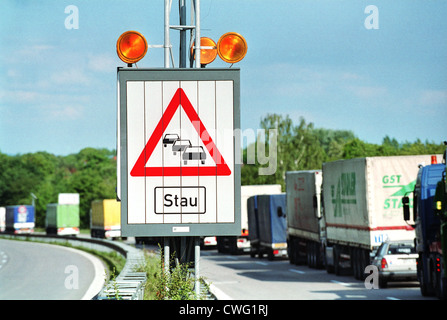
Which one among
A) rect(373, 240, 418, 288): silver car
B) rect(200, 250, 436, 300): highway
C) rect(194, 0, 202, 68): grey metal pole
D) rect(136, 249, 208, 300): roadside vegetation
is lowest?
rect(200, 250, 436, 300): highway

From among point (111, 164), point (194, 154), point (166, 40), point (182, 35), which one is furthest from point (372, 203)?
point (111, 164)

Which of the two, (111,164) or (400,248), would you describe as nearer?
(400,248)

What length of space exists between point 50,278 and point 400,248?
15.8 m

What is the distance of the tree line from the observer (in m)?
105

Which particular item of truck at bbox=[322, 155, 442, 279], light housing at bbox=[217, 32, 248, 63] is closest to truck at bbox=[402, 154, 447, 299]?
truck at bbox=[322, 155, 442, 279]

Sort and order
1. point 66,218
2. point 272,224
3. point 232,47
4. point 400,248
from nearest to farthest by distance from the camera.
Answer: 1. point 232,47
2. point 400,248
3. point 272,224
4. point 66,218

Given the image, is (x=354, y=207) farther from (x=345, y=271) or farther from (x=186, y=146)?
(x=186, y=146)

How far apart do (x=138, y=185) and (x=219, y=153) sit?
0.84 m

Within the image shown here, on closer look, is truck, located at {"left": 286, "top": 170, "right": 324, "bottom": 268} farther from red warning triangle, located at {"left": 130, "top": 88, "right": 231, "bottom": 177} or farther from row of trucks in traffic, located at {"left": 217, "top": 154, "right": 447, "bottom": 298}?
red warning triangle, located at {"left": 130, "top": 88, "right": 231, "bottom": 177}

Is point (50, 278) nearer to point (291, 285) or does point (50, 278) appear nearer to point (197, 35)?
point (291, 285)

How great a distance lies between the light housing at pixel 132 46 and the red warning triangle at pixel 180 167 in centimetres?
62

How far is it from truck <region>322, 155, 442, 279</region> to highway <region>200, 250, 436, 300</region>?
1158mm

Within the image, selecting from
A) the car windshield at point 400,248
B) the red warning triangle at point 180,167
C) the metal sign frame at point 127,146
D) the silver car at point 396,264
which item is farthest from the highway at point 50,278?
the red warning triangle at point 180,167

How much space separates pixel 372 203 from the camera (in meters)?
25.5
